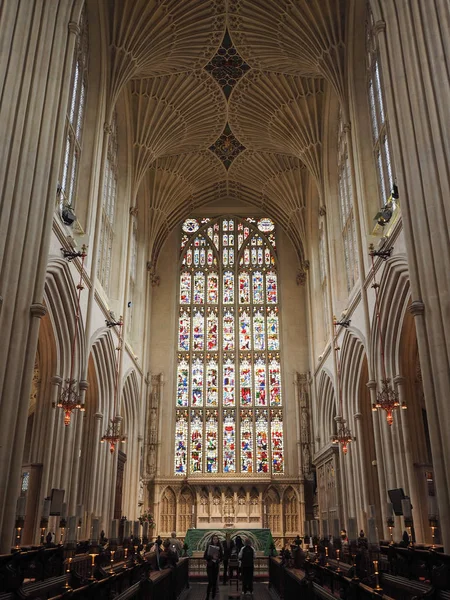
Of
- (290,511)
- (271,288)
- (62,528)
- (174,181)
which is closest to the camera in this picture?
(62,528)

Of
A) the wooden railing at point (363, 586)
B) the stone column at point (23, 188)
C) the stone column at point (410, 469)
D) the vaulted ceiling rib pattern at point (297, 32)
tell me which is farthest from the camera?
the vaulted ceiling rib pattern at point (297, 32)

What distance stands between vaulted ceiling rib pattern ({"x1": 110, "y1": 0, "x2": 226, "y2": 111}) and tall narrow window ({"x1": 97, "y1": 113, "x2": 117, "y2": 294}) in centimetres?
270

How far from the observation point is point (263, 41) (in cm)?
2139

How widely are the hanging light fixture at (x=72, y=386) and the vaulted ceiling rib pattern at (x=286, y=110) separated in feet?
37.3

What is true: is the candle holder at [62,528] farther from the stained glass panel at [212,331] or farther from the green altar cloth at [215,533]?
the stained glass panel at [212,331]

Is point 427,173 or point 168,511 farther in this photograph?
point 168,511

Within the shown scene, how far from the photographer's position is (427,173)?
12.2 meters

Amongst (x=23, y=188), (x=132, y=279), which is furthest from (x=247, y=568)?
(x=132, y=279)

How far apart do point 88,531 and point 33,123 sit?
40.8 feet

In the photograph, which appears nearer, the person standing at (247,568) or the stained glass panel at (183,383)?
the person standing at (247,568)

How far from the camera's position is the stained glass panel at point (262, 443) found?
27438mm

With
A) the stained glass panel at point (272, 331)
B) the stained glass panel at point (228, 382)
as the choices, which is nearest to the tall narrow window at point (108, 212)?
the stained glass panel at point (228, 382)

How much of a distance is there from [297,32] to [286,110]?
414 centimetres

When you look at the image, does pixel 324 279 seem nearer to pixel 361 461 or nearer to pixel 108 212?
pixel 361 461
